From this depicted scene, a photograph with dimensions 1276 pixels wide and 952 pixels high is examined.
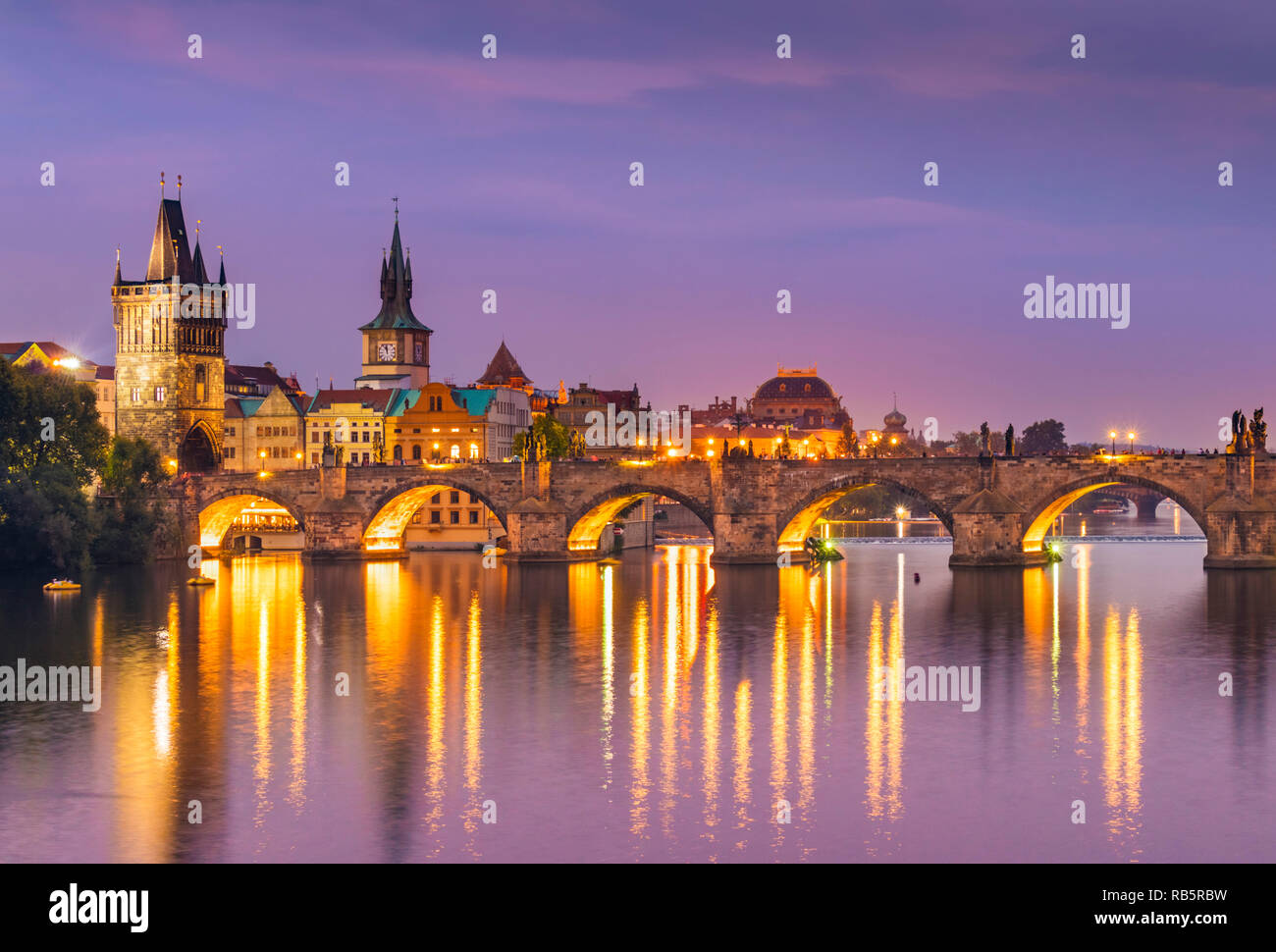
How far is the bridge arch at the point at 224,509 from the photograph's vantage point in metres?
108

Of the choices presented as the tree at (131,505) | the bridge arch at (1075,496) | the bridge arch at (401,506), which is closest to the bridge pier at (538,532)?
the bridge arch at (401,506)

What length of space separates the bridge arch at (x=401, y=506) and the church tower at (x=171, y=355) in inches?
1358

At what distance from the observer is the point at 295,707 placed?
48.8m

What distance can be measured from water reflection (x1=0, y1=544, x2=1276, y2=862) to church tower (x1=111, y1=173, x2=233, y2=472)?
5835 centimetres

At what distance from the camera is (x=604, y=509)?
10238 cm

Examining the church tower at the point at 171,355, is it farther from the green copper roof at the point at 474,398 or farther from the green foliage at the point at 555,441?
the green foliage at the point at 555,441

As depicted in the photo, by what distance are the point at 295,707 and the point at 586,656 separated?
14055 mm

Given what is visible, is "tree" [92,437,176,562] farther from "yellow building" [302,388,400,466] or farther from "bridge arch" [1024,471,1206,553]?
"bridge arch" [1024,471,1206,553]

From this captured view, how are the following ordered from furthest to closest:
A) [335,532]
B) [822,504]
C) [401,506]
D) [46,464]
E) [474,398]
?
1. [474,398]
2. [401,506]
3. [335,532]
4. [822,504]
5. [46,464]

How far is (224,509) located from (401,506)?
43.7 ft

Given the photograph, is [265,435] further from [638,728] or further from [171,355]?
[638,728]

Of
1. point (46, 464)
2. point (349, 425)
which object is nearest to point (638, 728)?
point (46, 464)
